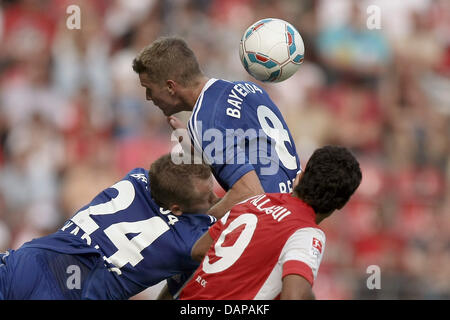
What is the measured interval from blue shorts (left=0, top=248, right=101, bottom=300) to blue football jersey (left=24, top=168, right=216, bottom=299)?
54 mm

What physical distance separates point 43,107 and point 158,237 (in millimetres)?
5939

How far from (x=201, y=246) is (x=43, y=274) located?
105cm

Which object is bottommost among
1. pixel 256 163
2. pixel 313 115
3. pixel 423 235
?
pixel 423 235

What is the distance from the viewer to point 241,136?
5.26 m

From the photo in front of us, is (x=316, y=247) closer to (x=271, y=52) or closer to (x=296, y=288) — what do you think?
(x=296, y=288)

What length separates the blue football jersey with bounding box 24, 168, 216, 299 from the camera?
5.12 meters

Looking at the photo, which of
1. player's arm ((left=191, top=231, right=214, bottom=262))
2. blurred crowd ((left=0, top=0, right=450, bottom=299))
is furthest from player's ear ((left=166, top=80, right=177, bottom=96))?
blurred crowd ((left=0, top=0, right=450, bottom=299))

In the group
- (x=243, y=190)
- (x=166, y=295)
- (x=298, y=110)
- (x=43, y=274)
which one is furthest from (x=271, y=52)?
(x=298, y=110)

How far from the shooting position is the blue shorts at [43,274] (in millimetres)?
4977

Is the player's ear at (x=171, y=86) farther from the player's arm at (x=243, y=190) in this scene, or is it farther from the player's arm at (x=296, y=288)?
the player's arm at (x=296, y=288)

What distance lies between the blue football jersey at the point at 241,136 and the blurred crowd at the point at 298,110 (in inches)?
168

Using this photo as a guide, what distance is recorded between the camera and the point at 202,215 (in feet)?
17.2

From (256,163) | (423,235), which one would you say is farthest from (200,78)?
(423,235)
